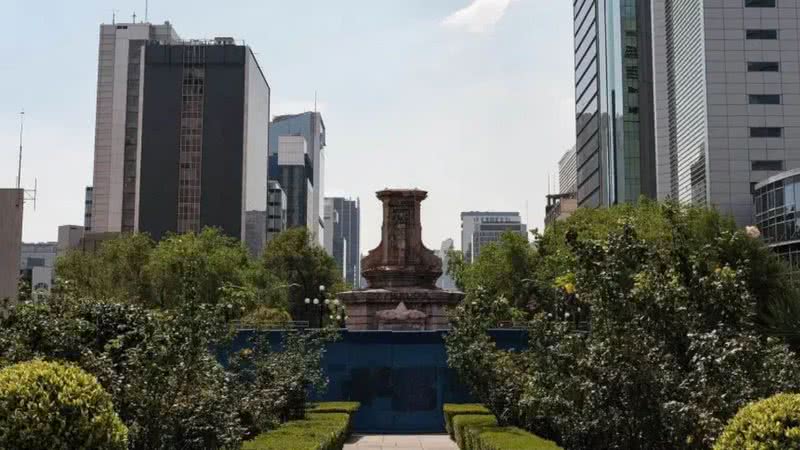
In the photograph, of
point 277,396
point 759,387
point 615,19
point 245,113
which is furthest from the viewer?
point 245,113

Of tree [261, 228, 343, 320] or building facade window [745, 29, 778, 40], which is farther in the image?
building facade window [745, 29, 778, 40]

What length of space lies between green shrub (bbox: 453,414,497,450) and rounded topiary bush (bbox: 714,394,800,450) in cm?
1021

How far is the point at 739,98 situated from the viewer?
7381 centimetres

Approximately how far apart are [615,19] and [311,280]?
40.2 metres

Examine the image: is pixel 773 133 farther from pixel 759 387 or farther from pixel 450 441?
pixel 759 387

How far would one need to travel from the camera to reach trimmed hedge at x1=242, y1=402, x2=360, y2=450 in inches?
574

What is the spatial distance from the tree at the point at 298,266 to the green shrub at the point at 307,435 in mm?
53363

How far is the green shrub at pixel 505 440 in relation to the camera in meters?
14.6

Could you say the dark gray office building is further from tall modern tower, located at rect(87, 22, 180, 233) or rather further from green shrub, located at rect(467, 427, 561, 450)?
green shrub, located at rect(467, 427, 561, 450)

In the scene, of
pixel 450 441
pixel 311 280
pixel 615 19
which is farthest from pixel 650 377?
pixel 615 19

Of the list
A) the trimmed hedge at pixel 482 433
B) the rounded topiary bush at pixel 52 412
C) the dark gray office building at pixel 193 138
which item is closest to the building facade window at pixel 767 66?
the dark gray office building at pixel 193 138

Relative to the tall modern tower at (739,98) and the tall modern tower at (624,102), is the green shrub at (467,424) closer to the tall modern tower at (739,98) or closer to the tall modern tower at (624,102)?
the tall modern tower at (739,98)

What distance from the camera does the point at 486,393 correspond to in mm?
21203

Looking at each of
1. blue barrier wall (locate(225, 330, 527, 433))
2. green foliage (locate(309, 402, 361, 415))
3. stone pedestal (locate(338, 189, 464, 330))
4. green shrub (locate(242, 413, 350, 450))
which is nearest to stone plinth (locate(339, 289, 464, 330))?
stone pedestal (locate(338, 189, 464, 330))
